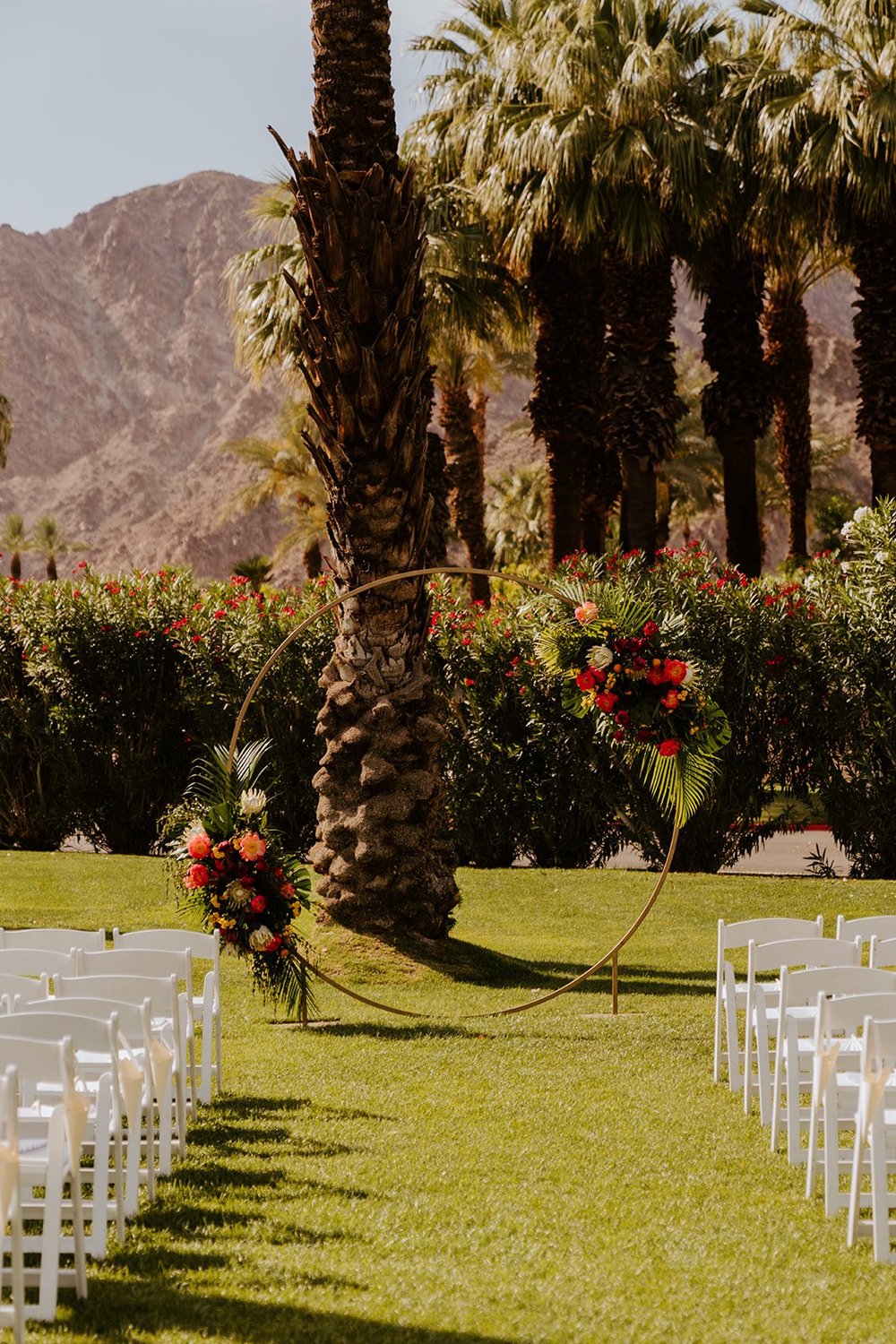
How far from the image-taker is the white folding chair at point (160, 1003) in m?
5.88

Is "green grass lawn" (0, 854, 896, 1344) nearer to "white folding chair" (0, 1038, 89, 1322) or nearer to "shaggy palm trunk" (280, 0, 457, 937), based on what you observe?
"white folding chair" (0, 1038, 89, 1322)

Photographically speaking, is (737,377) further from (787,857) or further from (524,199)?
(787,857)

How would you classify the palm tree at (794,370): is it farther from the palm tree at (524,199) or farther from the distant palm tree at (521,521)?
the distant palm tree at (521,521)

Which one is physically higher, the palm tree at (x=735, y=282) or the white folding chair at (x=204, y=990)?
the palm tree at (x=735, y=282)

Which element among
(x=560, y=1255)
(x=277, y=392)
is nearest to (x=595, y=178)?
(x=560, y=1255)

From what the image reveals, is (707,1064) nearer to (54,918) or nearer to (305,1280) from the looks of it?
(305,1280)

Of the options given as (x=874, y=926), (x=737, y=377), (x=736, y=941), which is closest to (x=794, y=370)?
(x=737, y=377)

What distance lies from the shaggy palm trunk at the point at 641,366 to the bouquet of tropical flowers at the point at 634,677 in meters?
11.4

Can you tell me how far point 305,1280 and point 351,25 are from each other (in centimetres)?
1077

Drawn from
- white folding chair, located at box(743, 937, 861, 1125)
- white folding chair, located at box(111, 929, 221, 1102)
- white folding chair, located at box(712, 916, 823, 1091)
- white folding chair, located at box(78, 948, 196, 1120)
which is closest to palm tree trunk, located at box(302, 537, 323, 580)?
white folding chair, located at box(111, 929, 221, 1102)

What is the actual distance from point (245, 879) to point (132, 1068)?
12.8ft

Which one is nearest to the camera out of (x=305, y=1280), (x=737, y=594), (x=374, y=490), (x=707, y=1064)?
(x=305, y=1280)

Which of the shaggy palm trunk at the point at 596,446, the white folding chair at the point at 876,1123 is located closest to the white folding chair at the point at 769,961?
the white folding chair at the point at 876,1123

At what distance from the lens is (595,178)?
2003 centimetres
